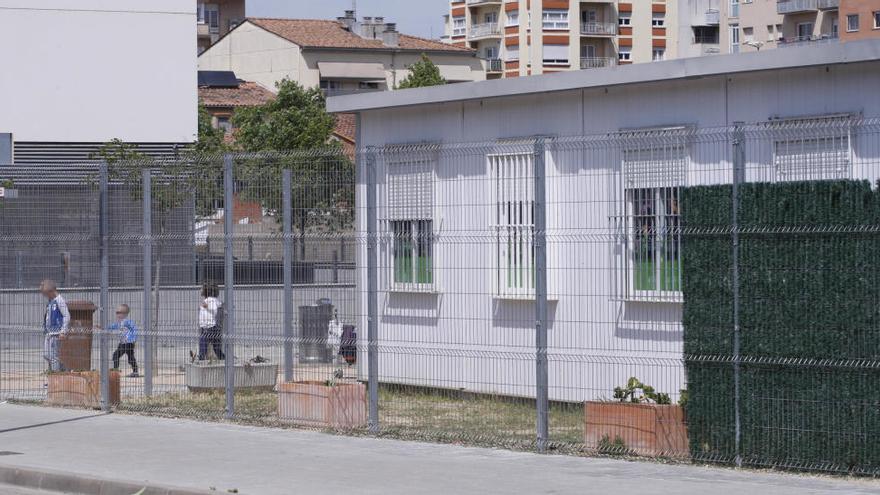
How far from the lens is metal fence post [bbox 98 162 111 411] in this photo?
671 inches

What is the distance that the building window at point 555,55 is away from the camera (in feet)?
333

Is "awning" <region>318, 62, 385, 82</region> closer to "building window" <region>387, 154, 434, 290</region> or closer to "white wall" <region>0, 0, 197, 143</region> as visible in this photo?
"white wall" <region>0, 0, 197, 143</region>

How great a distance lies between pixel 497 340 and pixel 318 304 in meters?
2.26

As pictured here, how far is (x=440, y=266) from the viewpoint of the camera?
578 inches

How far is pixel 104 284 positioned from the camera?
17250 mm

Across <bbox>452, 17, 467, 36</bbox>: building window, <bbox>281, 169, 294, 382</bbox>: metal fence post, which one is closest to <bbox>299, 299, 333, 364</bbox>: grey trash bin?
<bbox>281, 169, 294, 382</bbox>: metal fence post

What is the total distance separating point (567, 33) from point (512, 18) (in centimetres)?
514

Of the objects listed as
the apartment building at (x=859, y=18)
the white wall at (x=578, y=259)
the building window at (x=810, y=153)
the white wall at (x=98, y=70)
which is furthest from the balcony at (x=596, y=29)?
the building window at (x=810, y=153)

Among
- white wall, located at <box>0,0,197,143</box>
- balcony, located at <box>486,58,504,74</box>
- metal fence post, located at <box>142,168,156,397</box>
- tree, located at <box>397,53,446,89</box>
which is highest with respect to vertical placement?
balcony, located at <box>486,58,504,74</box>

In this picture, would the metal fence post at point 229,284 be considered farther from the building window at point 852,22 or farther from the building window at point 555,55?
the building window at point 555,55

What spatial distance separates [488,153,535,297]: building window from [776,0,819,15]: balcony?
7709cm

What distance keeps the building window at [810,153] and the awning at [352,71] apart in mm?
78009

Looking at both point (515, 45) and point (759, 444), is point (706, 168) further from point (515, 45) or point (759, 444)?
point (515, 45)

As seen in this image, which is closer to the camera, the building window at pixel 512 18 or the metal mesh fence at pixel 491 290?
the metal mesh fence at pixel 491 290
